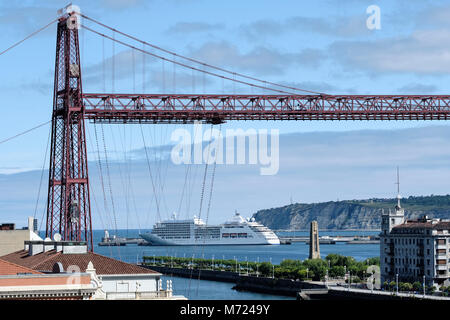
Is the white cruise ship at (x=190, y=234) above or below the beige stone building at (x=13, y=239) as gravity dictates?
below

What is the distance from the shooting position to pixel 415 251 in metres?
80.4

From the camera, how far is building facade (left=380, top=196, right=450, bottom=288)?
256 feet

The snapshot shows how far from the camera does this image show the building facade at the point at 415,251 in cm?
7806

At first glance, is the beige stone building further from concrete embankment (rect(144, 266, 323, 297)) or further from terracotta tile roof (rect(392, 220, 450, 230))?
terracotta tile roof (rect(392, 220, 450, 230))

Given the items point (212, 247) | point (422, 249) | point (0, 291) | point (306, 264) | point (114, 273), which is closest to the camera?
point (0, 291)

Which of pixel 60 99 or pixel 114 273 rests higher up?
pixel 60 99

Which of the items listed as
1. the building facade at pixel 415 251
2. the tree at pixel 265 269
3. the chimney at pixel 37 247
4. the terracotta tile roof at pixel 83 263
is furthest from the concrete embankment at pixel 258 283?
the terracotta tile roof at pixel 83 263

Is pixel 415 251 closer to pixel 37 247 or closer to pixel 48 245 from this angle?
pixel 37 247

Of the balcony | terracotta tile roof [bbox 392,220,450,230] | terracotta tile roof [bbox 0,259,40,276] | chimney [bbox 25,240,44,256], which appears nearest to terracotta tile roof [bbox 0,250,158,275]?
chimney [bbox 25,240,44,256]

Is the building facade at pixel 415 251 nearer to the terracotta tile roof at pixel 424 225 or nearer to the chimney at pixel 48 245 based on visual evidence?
the terracotta tile roof at pixel 424 225

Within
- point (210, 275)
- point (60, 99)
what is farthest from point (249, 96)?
point (210, 275)

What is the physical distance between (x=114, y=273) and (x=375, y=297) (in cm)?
3738

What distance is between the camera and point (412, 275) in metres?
80.0
